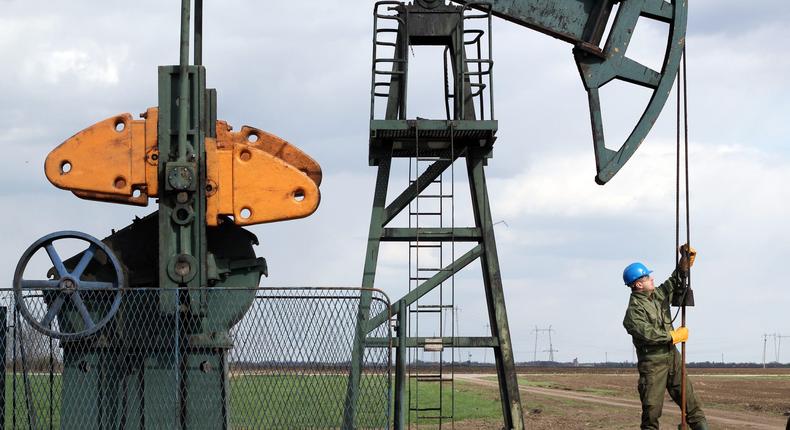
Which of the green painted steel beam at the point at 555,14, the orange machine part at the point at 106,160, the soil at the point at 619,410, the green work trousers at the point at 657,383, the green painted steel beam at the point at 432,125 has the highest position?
the green painted steel beam at the point at 555,14

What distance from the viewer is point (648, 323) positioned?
34.2ft

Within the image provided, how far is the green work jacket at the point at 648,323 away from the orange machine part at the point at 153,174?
114 inches

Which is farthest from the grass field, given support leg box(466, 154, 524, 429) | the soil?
support leg box(466, 154, 524, 429)

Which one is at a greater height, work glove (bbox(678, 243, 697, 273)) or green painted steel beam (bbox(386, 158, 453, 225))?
green painted steel beam (bbox(386, 158, 453, 225))

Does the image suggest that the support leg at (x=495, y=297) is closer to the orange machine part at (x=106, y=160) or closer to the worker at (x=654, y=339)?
the worker at (x=654, y=339)

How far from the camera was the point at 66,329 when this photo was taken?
33.0ft

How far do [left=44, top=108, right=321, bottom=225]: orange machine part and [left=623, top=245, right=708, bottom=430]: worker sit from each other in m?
2.89

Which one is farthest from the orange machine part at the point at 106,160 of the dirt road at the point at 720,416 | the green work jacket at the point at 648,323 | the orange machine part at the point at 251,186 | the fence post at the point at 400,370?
the dirt road at the point at 720,416

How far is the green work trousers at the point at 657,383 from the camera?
10.4m

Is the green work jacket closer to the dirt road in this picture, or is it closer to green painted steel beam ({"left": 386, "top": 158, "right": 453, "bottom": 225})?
green painted steel beam ({"left": 386, "top": 158, "right": 453, "bottom": 225})

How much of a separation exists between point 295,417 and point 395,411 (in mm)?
894

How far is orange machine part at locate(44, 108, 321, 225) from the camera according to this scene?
1012 centimetres

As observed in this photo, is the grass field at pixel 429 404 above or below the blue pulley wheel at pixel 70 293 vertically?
below

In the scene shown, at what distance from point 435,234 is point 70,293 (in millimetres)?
5701
